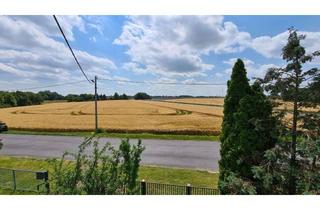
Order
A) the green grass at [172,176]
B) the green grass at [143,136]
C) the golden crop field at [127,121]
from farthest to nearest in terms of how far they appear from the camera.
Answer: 1. the golden crop field at [127,121]
2. the green grass at [143,136]
3. the green grass at [172,176]

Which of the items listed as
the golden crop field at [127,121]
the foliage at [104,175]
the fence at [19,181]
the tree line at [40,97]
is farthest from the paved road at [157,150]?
the tree line at [40,97]

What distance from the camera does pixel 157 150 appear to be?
1220 centimetres

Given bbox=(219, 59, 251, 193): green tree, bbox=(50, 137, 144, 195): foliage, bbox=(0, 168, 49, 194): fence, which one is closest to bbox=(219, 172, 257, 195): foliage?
bbox=(219, 59, 251, 193): green tree

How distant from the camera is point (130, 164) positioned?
4.12m

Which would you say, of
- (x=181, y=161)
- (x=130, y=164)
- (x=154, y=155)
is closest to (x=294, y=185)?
(x=130, y=164)

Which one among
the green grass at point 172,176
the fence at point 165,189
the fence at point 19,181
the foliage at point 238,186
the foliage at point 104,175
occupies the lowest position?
the green grass at point 172,176

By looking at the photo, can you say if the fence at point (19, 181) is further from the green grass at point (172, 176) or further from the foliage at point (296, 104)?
the foliage at point (296, 104)

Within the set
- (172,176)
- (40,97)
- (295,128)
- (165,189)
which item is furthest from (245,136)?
(40,97)

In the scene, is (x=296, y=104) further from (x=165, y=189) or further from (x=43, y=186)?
(x=43, y=186)

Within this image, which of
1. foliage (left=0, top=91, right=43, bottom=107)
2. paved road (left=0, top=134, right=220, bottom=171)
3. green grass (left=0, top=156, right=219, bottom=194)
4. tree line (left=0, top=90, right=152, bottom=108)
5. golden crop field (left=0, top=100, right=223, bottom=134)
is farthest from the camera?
tree line (left=0, top=90, right=152, bottom=108)

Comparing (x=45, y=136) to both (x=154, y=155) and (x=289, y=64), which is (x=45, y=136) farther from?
(x=289, y=64)

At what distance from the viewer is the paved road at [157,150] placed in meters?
10.1

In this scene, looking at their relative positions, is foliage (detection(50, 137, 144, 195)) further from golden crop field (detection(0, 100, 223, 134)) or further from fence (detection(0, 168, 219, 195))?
golden crop field (detection(0, 100, 223, 134))

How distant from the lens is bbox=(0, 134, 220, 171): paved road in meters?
10.1
